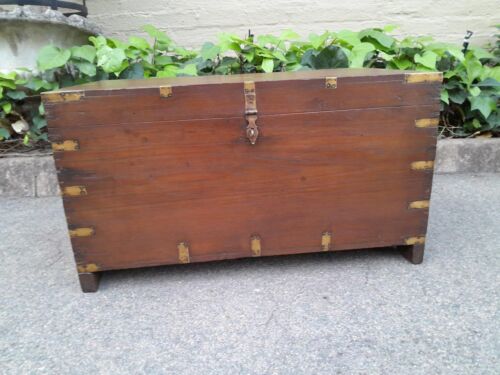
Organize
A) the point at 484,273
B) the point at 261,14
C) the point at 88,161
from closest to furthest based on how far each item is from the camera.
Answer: the point at 88,161 < the point at 484,273 < the point at 261,14

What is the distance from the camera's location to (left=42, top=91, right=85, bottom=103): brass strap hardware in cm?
133

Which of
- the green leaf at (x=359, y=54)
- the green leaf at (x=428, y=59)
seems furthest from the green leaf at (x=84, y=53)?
the green leaf at (x=428, y=59)

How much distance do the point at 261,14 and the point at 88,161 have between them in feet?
7.77

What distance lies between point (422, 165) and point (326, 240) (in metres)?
0.46

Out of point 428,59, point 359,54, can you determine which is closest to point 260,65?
point 359,54

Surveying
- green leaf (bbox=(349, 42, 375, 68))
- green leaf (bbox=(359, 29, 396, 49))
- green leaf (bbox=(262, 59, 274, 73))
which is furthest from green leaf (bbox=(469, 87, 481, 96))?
green leaf (bbox=(262, 59, 274, 73))

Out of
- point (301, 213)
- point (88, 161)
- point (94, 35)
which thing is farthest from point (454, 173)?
point (94, 35)

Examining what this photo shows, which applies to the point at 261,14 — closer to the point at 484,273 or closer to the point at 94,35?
the point at 94,35

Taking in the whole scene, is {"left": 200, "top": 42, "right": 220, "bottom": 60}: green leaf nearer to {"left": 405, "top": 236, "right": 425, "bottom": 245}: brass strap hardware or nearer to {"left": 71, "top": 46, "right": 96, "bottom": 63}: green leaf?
{"left": 71, "top": 46, "right": 96, "bottom": 63}: green leaf

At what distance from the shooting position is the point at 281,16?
3.30 m

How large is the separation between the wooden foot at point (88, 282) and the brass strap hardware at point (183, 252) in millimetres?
324

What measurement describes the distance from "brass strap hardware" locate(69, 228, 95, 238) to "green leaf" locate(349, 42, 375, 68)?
1676mm

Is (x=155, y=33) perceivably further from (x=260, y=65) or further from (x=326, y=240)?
(x=326, y=240)

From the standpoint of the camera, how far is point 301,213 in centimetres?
154
